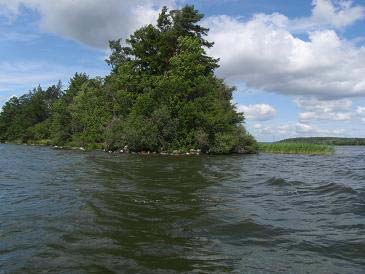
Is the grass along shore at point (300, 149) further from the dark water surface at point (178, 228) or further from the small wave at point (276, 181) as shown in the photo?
the dark water surface at point (178, 228)

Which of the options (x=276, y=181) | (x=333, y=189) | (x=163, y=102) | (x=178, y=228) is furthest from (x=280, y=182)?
(x=163, y=102)

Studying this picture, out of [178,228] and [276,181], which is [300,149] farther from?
[178,228]

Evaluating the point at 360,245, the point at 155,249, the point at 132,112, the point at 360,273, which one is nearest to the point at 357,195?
the point at 360,245

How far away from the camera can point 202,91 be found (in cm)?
5478

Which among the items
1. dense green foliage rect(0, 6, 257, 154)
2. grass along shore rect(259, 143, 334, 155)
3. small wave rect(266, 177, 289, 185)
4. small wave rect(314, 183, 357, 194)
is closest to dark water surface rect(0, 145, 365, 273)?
small wave rect(314, 183, 357, 194)

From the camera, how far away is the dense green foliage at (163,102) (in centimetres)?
5241

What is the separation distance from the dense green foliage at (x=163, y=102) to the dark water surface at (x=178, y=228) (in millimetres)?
33181

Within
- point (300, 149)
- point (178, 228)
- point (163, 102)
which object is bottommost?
point (178, 228)

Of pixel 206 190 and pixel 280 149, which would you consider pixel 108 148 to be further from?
pixel 206 190

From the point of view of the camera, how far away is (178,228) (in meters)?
10.7

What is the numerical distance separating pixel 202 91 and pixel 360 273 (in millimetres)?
48167

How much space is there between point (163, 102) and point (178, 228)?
43743mm

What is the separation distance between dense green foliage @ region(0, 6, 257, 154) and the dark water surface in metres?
33.2

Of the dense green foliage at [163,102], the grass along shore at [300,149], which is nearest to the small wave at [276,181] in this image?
the dense green foliage at [163,102]
